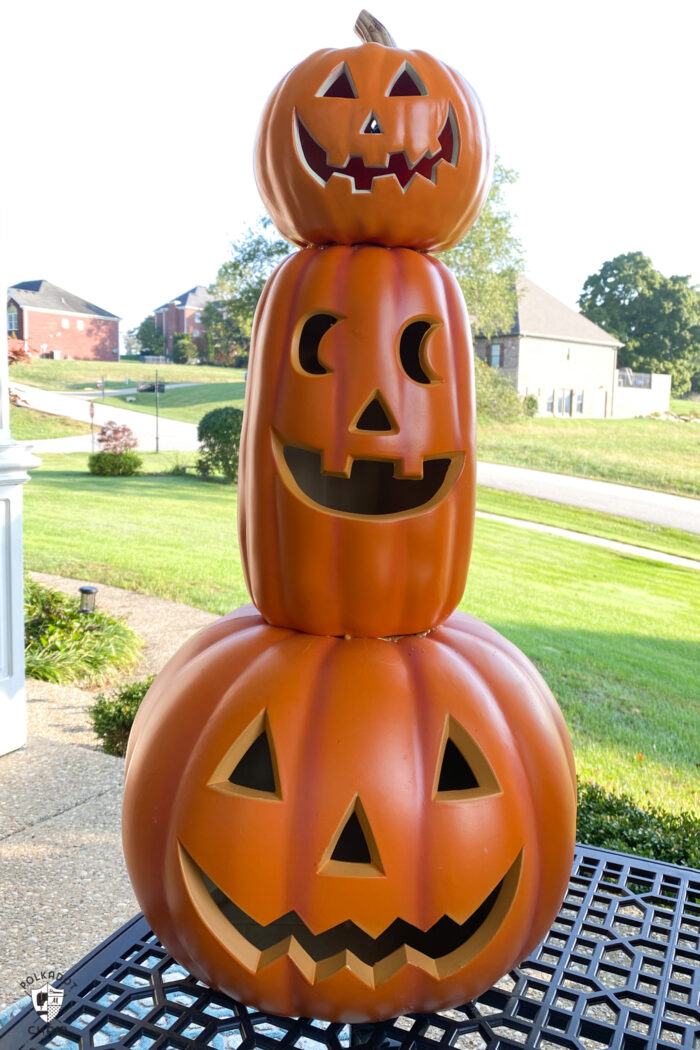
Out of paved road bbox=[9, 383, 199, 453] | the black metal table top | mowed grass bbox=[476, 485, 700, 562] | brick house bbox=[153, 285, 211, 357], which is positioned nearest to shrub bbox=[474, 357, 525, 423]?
mowed grass bbox=[476, 485, 700, 562]

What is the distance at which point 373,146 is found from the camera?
143 centimetres

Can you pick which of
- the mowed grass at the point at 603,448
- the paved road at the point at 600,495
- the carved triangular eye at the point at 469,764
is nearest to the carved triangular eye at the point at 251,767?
the carved triangular eye at the point at 469,764

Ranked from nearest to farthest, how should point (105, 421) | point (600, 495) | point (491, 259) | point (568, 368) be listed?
1. point (600, 495)
2. point (491, 259)
3. point (568, 368)
4. point (105, 421)

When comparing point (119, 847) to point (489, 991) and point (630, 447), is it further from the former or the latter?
point (630, 447)

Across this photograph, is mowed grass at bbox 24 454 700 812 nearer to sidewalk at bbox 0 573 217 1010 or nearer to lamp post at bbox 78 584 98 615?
lamp post at bbox 78 584 98 615

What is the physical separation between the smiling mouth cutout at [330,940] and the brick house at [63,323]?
730 inches

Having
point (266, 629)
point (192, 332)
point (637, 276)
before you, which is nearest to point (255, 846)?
point (266, 629)

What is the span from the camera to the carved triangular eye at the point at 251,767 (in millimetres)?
1357

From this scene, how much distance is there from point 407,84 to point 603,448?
10173mm

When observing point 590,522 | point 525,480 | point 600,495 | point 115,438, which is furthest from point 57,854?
point 115,438

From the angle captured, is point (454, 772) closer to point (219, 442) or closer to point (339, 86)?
point (339, 86)

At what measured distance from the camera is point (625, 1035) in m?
1.41

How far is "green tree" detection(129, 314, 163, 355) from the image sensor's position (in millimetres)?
20828

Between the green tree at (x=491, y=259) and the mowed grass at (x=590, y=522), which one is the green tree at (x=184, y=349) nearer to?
the green tree at (x=491, y=259)
